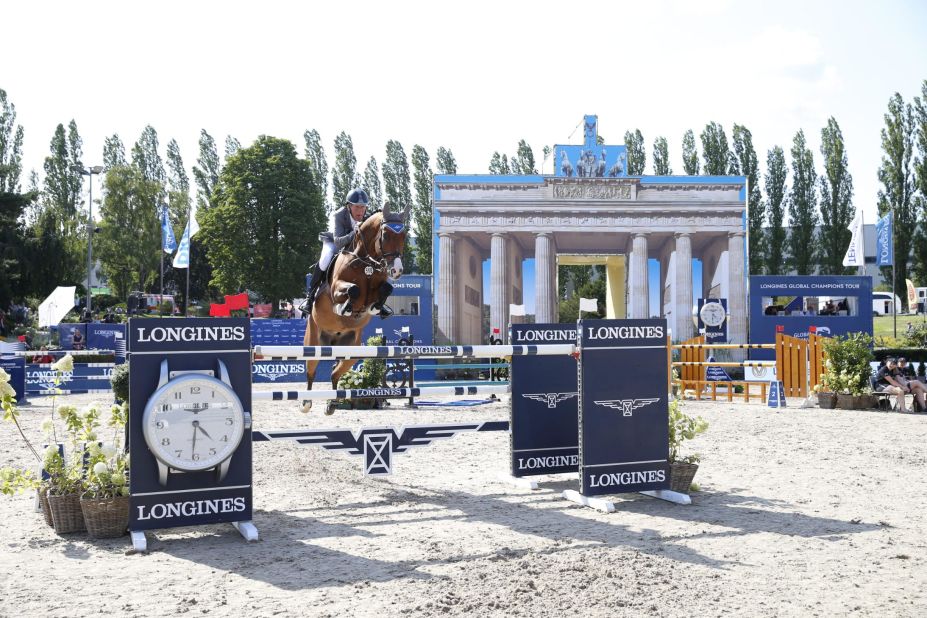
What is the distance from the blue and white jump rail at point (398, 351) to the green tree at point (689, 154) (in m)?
46.7

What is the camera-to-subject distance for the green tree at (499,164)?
54531 millimetres

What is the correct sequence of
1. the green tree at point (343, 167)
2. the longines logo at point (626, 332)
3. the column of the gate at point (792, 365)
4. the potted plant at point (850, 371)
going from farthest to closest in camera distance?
the green tree at point (343, 167) → the column of the gate at point (792, 365) → the potted plant at point (850, 371) → the longines logo at point (626, 332)

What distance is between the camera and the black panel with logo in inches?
193

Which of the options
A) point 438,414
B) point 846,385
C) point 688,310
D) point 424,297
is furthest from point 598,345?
point 688,310

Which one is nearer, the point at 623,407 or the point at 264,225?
the point at 623,407

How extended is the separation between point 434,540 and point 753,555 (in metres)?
1.97

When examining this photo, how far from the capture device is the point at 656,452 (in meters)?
6.23

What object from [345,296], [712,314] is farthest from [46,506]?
[712,314]

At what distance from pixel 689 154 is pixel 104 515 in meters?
50.0

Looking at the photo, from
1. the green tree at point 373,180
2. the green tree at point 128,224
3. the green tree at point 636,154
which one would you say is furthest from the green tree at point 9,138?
the green tree at point 636,154

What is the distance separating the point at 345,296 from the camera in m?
7.37

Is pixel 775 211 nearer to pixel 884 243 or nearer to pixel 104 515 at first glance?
pixel 884 243

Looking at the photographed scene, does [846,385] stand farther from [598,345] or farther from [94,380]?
[94,380]

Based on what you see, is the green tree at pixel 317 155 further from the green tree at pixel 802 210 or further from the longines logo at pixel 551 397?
the longines logo at pixel 551 397
